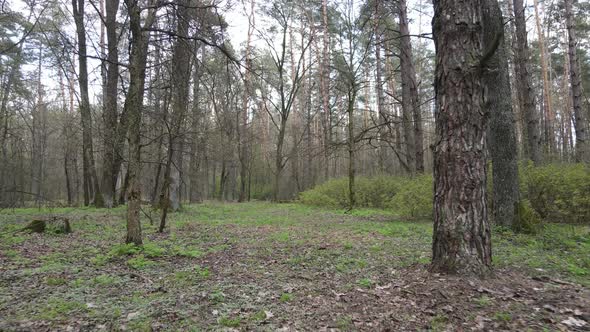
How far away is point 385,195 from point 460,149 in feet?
35.0

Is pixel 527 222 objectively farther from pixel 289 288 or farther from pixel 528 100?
pixel 528 100

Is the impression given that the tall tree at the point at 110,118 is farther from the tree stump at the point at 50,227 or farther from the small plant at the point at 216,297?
the small plant at the point at 216,297

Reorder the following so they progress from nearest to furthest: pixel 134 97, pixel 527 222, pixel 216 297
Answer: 1. pixel 216 297
2. pixel 134 97
3. pixel 527 222

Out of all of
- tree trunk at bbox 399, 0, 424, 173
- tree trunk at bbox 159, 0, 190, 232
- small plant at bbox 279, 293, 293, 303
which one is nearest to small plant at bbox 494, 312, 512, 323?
small plant at bbox 279, 293, 293, 303

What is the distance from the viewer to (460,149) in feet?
11.8

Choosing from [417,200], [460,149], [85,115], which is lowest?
[417,200]

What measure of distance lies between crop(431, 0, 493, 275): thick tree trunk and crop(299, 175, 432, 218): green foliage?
19.1ft

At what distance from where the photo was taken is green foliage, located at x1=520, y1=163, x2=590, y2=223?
296 inches

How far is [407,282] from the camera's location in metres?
3.55

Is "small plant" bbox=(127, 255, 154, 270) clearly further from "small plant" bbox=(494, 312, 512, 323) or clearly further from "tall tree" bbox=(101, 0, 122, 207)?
"tall tree" bbox=(101, 0, 122, 207)

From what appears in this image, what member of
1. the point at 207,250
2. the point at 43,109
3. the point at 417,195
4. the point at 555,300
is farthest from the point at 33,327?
the point at 43,109

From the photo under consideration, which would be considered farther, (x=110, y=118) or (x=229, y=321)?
(x=110, y=118)

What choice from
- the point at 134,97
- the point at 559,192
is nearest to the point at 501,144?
the point at 559,192

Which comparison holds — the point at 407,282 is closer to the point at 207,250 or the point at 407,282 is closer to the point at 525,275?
the point at 525,275
